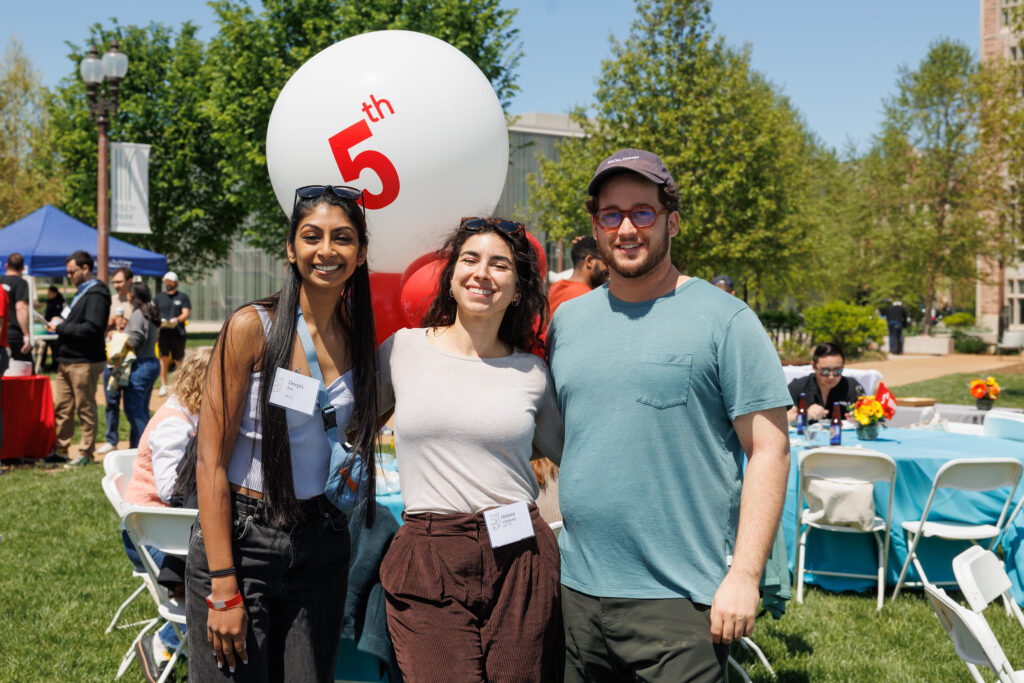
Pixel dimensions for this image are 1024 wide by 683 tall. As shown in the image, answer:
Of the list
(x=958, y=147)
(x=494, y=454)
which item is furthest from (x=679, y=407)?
(x=958, y=147)

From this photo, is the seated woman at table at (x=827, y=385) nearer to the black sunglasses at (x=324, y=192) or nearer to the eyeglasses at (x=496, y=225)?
the eyeglasses at (x=496, y=225)

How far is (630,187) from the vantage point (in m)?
2.17

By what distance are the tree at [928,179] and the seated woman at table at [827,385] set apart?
24.0 metres

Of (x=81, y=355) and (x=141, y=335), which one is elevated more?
(x=141, y=335)

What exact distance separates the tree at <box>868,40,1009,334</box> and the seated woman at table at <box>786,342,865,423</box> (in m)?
24.0

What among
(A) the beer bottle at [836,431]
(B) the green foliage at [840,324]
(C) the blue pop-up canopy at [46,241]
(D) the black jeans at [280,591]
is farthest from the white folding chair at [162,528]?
(B) the green foliage at [840,324]

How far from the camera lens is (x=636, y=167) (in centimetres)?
212

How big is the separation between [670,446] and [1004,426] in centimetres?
498

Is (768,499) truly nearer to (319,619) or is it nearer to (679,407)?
(679,407)

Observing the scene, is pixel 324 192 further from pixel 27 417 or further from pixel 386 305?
pixel 27 417

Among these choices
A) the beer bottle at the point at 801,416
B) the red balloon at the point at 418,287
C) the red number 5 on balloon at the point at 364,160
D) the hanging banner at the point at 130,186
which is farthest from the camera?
the hanging banner at the point at 130,186

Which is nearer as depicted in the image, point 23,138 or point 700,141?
point 700,141

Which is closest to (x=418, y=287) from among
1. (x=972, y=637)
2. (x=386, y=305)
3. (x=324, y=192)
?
(x=386, y=305)

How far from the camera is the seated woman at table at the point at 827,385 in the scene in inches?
261
